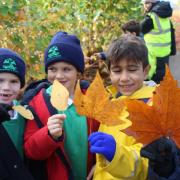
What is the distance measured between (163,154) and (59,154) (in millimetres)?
630

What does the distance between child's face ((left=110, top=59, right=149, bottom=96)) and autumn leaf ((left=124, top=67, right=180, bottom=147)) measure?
0.48 meters

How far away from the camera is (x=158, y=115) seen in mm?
1680

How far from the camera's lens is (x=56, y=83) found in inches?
74.4

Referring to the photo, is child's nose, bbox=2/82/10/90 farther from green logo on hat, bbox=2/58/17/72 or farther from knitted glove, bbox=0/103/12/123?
knitted glove, bbox=0/103/12/123

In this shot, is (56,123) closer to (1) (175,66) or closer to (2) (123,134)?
(2) (123,134)

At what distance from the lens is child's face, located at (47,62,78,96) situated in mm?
2322

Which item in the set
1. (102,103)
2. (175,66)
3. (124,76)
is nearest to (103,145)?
(102,103)

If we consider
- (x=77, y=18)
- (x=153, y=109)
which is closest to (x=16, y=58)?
(x=153, y=109)

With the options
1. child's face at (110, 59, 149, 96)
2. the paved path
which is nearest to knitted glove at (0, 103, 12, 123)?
child's face at (110, 59, 149, 96)

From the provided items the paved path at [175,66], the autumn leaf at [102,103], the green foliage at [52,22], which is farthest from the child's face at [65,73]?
the paved path at [175,66]

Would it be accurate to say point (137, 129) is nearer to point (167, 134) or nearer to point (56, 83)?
point (167, 134)

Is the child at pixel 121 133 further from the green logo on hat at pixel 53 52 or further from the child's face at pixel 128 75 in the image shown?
the green logo on hat at pixel 53 52

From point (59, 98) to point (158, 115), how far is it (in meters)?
0.45

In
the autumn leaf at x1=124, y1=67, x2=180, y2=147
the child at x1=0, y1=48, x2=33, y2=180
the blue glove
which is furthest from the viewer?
the child at x1=0, y1=48, x2=33, y2=180
